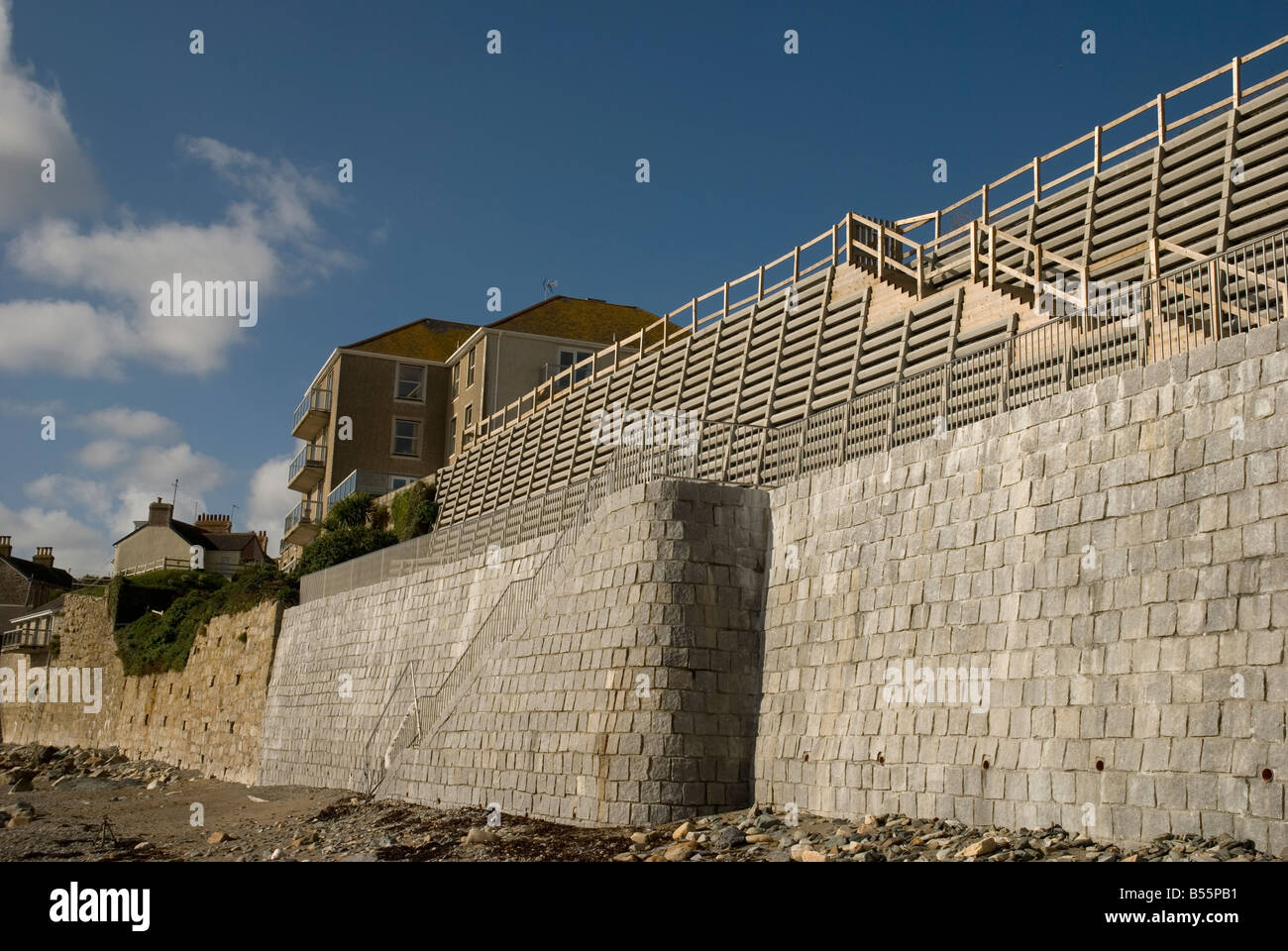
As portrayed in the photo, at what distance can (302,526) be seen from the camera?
46.2 metres

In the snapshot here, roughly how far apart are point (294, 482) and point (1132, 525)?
42134mm

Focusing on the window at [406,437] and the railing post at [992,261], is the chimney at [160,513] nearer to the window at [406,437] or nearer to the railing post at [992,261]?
the window at [406,437]

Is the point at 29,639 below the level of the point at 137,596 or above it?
below

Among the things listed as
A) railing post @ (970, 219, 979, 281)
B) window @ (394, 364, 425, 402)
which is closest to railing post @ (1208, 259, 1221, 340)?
railing post @ (970, 219, 979, 281)

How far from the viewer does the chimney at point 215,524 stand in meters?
76.0

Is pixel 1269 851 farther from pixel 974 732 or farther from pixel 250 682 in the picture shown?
pixel 250 682

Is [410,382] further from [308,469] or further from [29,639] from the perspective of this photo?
[29,639]

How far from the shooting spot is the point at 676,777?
44.6 feet

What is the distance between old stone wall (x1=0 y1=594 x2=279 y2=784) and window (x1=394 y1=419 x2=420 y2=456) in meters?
11.2

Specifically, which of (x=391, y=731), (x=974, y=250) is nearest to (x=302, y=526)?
(x=391, y=731)

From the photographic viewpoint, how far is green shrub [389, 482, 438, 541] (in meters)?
36.8

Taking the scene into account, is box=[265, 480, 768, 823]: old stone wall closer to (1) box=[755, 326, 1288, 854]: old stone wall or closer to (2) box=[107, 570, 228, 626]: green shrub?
(1) box=[755, 326, 1288, 854]: old stone wall

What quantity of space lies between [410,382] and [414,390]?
43 centimetres

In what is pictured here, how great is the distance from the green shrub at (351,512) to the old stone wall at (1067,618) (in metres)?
27.9
